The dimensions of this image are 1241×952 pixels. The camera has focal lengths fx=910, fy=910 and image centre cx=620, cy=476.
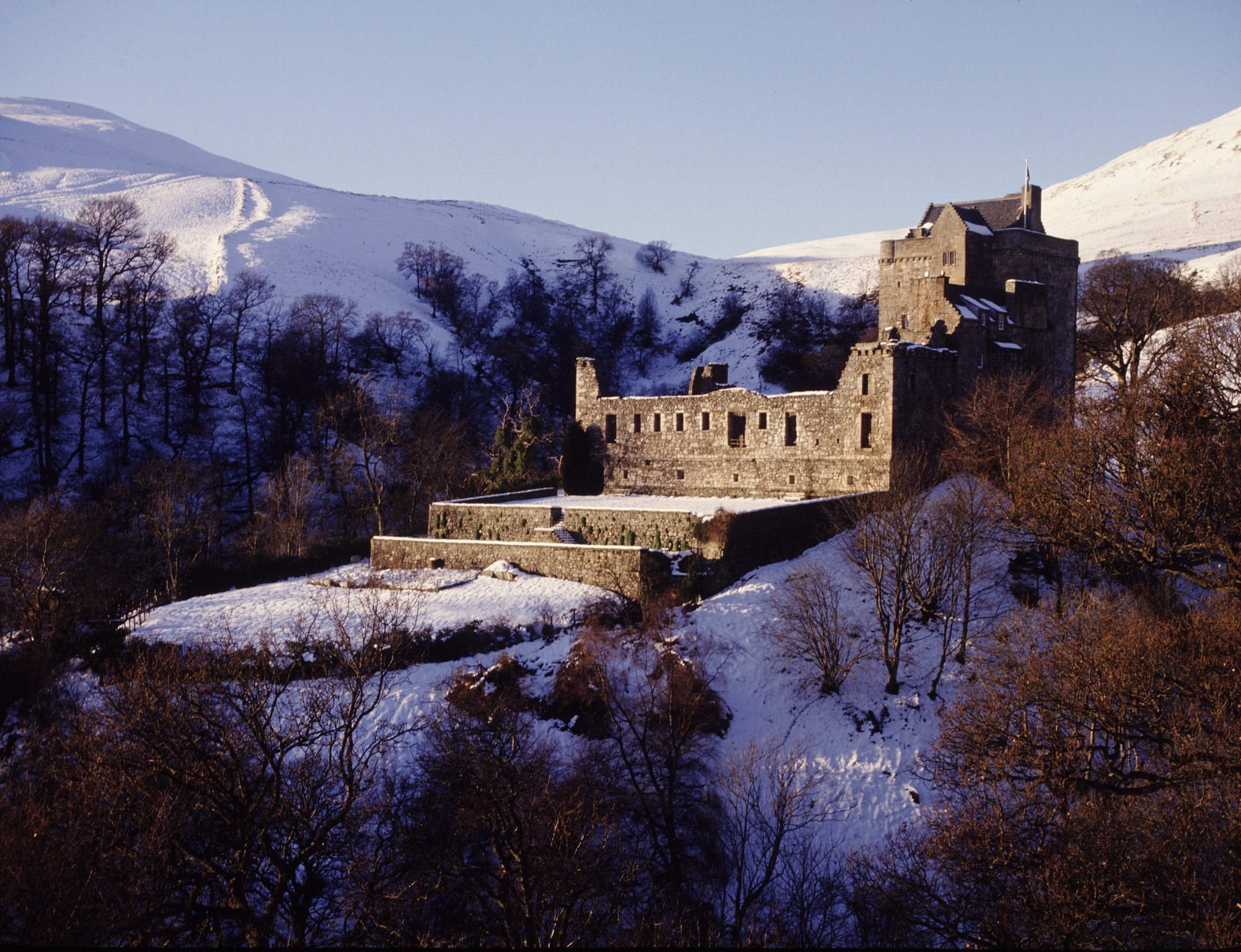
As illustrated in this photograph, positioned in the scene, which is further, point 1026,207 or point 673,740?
point 1026,207

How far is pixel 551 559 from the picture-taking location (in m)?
30.0

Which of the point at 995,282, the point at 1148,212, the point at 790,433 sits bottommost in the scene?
the point at 790,433

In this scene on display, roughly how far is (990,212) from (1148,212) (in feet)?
285

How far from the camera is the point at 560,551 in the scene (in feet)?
97.8

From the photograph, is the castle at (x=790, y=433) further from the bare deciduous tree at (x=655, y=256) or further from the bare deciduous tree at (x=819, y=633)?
the bare deciduous tree at (x=655, y=256)

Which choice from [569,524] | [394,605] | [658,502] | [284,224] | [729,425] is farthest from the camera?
[284,224]

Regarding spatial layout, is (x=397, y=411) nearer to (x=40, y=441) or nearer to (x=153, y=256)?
(x=40, y=441)

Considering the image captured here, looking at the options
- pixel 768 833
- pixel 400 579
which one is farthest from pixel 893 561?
pixel 400 579

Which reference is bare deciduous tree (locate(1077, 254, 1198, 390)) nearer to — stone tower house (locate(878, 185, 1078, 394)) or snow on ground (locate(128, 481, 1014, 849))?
stone tower house (locate(878, 185, 1078, 394))

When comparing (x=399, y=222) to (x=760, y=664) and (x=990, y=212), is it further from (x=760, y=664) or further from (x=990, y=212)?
(x=760, y=664)

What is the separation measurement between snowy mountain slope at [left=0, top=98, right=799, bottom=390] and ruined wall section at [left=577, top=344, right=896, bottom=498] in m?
33.8

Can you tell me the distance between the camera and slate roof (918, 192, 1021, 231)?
40.0 meters

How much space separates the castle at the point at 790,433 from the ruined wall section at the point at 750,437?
56 mm

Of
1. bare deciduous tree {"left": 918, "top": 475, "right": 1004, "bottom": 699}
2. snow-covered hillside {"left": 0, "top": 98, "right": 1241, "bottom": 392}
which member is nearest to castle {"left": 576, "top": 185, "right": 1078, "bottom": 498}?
bare deciduous tree {"left": 918, "top": 475, "right": 1004, "bottom": 699}
